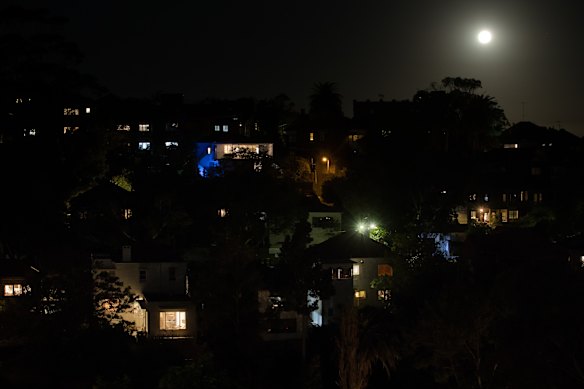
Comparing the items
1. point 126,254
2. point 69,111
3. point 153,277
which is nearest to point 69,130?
point 69,111

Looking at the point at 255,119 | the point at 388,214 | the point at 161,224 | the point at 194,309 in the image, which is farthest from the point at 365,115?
the point at 194,309

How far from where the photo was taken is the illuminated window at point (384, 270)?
26.8m

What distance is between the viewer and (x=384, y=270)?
26938 mm

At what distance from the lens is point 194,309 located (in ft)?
71.7

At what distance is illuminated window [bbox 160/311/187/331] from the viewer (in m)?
→ 21.8

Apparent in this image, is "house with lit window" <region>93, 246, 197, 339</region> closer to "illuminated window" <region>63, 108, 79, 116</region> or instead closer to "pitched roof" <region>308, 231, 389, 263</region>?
"pitched roof" <region>308, 231, 389, 263</region>

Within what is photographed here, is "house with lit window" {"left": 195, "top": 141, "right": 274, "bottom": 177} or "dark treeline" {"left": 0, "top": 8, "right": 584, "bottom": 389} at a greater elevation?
"house with lit window" {"left": 195, "top": 141, "right": 274, "bottom": 177}

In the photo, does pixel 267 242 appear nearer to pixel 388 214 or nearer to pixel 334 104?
pixel 388 214

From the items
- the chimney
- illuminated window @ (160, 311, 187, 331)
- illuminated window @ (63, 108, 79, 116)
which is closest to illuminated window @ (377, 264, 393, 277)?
illuminated window @ (160, 311, 187, 331)

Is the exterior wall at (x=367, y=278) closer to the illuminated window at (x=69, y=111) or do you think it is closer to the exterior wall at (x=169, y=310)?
the exterior wall at (x=169, y=310)

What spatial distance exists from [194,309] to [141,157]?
13872 mm

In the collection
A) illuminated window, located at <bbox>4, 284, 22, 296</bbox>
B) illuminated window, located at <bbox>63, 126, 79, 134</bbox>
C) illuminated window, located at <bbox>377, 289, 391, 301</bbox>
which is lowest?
illuminated window, located at <bbox>377, 289, 391, 301</bbox>

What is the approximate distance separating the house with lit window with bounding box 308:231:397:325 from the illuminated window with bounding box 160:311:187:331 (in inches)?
195

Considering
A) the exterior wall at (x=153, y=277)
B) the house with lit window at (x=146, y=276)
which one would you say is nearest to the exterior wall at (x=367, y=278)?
the house with lit window at (x=146, y=276)
